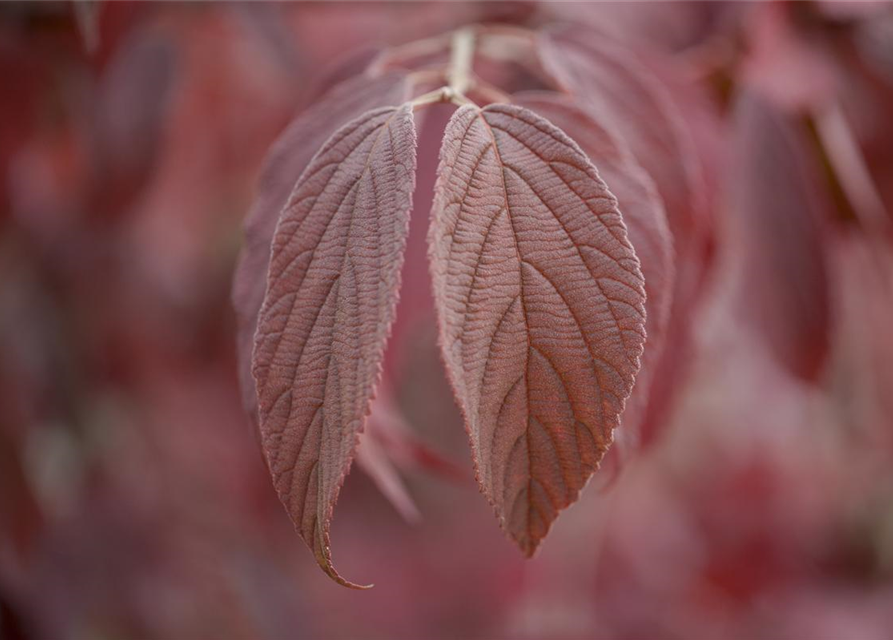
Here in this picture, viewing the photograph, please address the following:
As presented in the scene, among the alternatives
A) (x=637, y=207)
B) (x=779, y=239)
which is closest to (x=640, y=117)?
(x=637, y=207)

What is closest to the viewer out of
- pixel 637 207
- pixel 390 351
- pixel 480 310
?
pixel 480 310

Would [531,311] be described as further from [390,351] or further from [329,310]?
[390,351]

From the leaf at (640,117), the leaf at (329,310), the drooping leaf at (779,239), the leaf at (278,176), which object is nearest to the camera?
the leaf at (329,310)

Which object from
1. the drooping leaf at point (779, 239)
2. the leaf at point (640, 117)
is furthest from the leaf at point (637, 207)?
the drooping leaf at point (779, 239)

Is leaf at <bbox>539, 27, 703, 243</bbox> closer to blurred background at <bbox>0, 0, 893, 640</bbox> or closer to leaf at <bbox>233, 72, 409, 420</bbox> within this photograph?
blurred background at <bbox>0, 0, 893, 640</bbox>

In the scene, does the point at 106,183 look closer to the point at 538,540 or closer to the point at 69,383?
the point at 69,383

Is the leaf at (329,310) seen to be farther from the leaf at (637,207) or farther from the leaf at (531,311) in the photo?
the leaf at (637,207)
